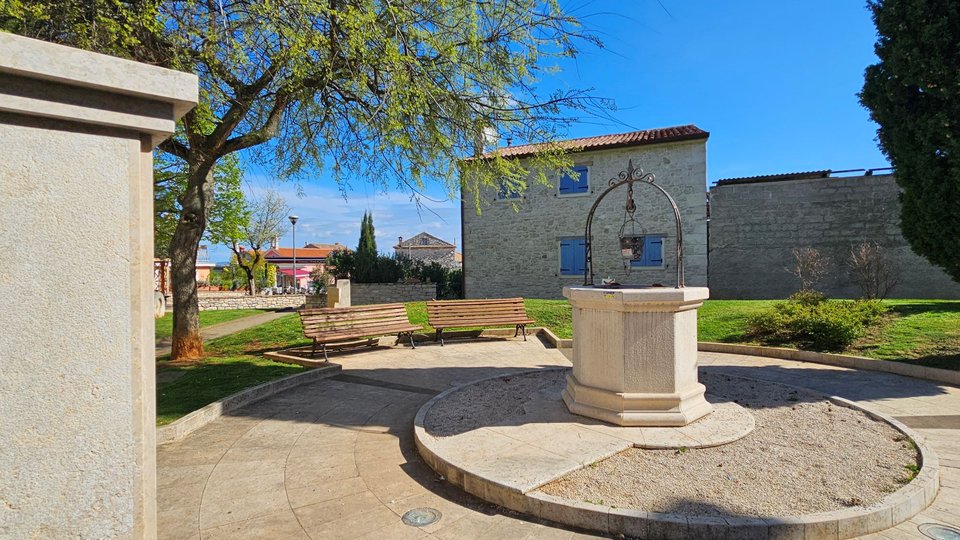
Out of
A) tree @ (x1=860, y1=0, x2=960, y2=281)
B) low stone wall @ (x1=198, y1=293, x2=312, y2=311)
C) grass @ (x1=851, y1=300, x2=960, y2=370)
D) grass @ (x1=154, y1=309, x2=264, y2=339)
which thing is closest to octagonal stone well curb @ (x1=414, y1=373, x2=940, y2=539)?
tree @ (x1=860, y1=0, x2=960, y2=281)

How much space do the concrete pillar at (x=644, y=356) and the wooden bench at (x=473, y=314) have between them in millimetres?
5636

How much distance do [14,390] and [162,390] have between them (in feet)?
17.2

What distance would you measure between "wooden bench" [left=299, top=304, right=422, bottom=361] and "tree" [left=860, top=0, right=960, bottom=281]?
28.6 feet

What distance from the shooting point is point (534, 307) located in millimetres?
13484

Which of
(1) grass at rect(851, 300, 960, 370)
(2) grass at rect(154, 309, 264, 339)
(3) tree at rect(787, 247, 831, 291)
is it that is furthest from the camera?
(2) grass at rect(154, 309, 264, 339)

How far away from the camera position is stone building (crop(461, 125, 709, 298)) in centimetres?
1664

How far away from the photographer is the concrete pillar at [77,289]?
1706mm

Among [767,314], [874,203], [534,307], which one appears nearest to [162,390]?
[534,307]

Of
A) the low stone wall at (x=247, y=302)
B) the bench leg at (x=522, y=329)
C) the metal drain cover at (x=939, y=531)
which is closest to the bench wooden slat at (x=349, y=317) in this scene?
the bench leg at (x=522, y=329)

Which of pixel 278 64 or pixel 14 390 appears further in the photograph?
pixel 278 64

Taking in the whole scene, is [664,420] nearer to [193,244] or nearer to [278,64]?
[278,64]

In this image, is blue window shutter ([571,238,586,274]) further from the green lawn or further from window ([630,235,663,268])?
the green lawn

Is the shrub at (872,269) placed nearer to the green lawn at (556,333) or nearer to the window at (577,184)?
the green lawn at (556,333)

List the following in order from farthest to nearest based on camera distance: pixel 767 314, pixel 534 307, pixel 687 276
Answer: pixel 687 276 < pixel 534 307 < pixel 767 314
